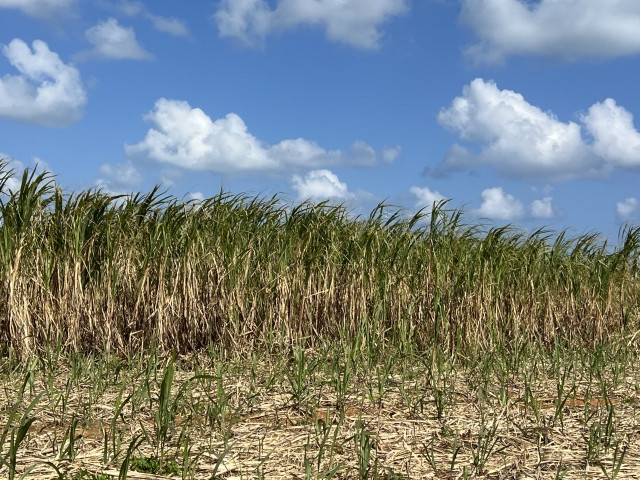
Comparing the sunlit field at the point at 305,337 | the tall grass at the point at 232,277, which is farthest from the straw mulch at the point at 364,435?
the tall grass at the point at 232,277

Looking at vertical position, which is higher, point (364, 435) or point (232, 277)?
point (232, 277)

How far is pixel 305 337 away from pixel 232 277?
91cm

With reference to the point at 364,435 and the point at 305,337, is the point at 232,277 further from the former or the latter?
the point at 364,435

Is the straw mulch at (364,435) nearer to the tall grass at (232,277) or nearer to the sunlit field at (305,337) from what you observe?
the sunlit field at (305,337)

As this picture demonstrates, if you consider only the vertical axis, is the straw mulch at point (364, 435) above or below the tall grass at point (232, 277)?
below

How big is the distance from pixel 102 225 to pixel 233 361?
6.00 ft

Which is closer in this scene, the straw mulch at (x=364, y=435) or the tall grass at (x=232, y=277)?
the straw mulch at (x=364, y=435)

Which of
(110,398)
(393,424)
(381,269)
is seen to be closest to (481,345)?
(381,269)

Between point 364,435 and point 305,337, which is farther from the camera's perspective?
point 305,337

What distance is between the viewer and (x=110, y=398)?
463 centimetres

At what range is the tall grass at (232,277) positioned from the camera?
246 inches

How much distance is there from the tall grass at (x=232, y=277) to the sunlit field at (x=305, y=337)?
0.02 m

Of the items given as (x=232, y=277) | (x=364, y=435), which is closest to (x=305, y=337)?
(x=232, y=277)

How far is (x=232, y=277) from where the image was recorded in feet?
21.2
